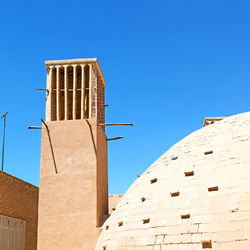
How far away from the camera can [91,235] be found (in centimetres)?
1452

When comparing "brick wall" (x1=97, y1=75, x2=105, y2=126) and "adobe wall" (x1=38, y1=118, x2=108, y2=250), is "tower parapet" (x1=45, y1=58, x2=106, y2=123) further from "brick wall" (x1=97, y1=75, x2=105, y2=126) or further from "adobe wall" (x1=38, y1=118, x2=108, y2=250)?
"adobe wall" (x1=38, y1=118, x2=108, y2=250)

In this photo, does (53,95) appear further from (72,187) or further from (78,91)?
(72,187)

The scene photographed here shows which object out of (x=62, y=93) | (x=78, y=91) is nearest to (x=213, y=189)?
(x=78, y=91)

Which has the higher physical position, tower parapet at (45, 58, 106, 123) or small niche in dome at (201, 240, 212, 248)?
tower parapet at (45, 58, 106, 123)

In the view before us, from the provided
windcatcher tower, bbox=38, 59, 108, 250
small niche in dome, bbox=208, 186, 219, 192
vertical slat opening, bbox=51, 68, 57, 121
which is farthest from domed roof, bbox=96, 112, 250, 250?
vertical slat opening, bbox=51, 68, 57, 121

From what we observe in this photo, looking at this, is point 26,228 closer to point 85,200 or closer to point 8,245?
point 8,245

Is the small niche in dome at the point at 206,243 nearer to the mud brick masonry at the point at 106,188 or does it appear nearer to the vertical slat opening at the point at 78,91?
the mud brick masonry at the point at 106,188

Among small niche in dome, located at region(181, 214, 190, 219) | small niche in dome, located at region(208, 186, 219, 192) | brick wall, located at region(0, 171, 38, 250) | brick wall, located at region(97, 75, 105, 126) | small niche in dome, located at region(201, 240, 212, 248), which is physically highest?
brick wall, located at region(97, 75, 105, 126)

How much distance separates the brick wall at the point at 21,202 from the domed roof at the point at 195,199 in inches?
313

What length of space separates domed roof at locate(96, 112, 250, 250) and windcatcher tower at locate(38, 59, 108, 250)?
549 centimetres

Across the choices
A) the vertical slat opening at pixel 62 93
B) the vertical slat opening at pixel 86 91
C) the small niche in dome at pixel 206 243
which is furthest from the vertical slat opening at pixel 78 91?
the small niche in dome at pixel 206 243

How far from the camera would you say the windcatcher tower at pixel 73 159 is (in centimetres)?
1477

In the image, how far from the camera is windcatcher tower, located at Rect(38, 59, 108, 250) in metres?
14.8

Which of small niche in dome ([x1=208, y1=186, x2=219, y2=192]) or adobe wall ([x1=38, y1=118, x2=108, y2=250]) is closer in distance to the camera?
small niche in dome ([x1=208, y1=186, x2=219, y2=192])
